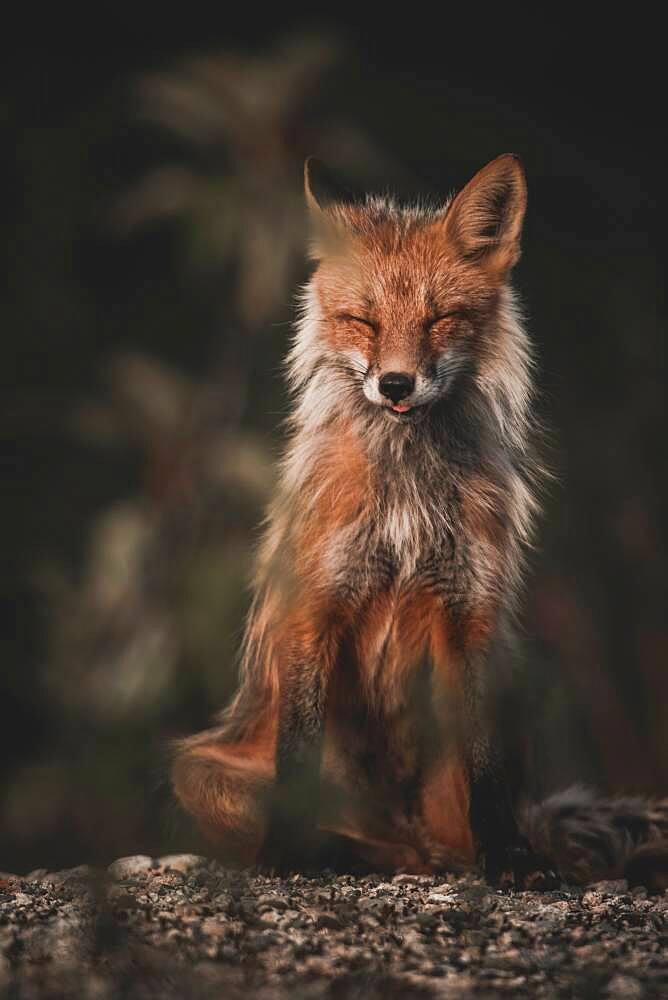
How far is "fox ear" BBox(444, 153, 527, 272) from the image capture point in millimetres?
3545

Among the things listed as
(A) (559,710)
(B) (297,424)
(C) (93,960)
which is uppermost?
(B) (297,424)

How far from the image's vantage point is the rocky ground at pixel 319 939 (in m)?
2.54

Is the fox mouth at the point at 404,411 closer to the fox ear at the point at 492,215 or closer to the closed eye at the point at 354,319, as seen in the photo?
the closed eye at the point at 354,319

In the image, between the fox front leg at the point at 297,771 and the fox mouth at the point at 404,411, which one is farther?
the fox front leg at the point at 297,771

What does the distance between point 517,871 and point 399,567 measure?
0.87 meters

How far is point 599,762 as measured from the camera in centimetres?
650

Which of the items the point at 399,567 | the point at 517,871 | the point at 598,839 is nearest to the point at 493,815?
the point at 517,871

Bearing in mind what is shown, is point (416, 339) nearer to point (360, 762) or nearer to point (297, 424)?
point (297, 424)

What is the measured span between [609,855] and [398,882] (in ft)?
2.42

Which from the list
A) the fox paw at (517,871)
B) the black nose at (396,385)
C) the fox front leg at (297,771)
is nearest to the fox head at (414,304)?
the black nose at (396,385)

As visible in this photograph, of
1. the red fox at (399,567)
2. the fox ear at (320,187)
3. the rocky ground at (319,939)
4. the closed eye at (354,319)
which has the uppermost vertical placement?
the fox ear at (320,187)

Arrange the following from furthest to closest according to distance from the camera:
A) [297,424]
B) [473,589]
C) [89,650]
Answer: [89,650] → [297,424] → [473,589]

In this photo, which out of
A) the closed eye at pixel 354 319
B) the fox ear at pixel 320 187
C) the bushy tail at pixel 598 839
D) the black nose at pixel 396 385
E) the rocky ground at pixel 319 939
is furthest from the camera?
the bushy tail at pixel 598 839

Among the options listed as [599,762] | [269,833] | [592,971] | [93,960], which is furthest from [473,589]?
[599,762]
